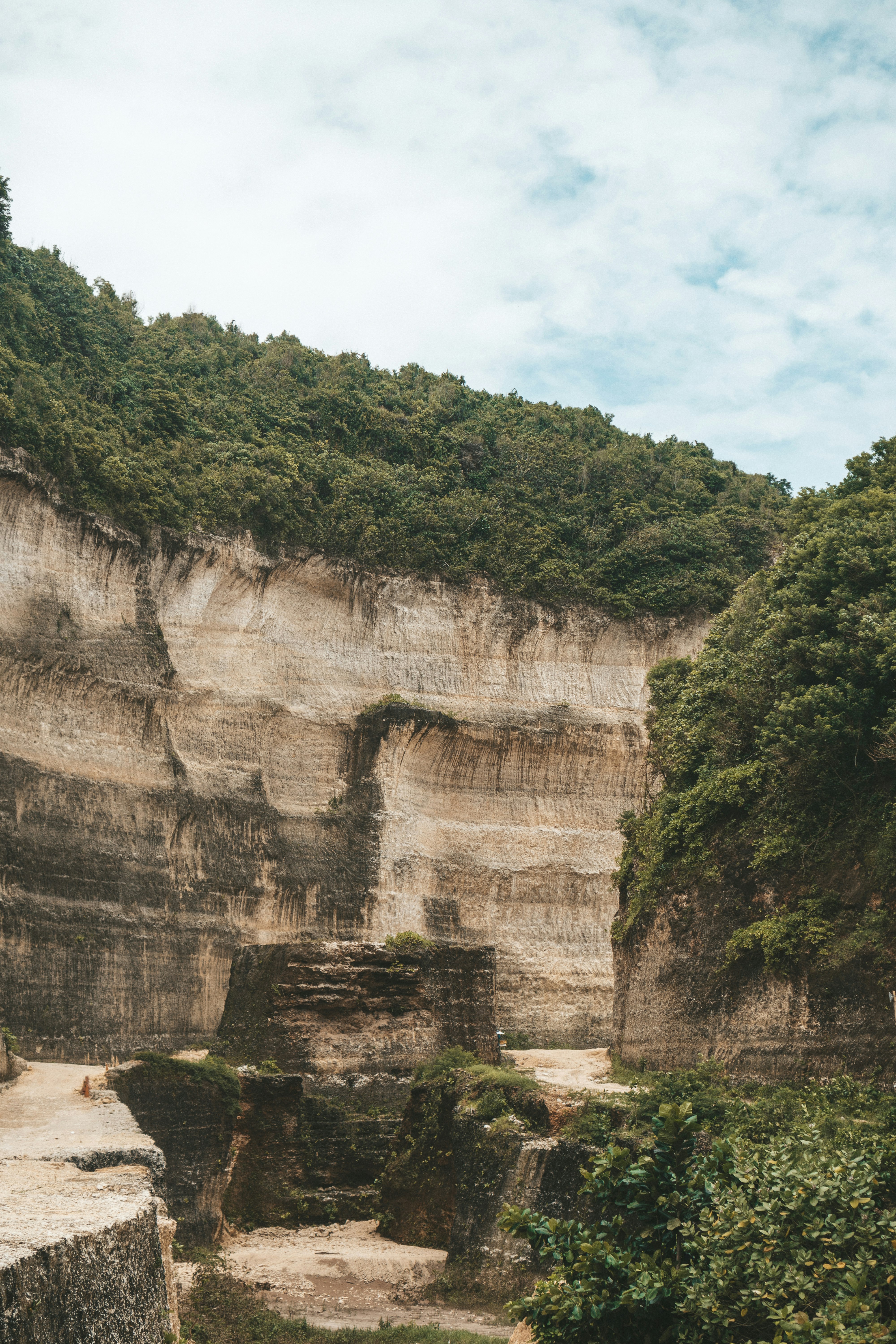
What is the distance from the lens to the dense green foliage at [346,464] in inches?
1246

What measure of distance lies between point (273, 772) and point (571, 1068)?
44.0ft

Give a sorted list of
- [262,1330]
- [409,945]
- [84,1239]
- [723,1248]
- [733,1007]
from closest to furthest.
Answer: [84,1239] → [723,1248] → [262,1330] → [733,1007] → [409,945]

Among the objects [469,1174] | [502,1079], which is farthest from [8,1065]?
[502,1079]

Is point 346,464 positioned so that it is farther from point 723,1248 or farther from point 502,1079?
point 723,1248

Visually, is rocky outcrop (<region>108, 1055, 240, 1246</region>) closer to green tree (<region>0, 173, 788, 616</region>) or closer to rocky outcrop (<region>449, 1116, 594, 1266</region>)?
rocky outcrop (<region>449, 1116, 594, 1266</region>)

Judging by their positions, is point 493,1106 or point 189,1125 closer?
point 493,1106

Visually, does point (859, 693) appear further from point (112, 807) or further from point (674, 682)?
point (112, 807)

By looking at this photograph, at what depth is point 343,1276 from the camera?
46.3 feet

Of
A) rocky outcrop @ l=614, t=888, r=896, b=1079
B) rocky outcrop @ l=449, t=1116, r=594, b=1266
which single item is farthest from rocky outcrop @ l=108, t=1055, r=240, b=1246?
rocky outcrop @ l=614, t=888, r=896, b=1079

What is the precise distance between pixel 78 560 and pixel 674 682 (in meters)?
16.1

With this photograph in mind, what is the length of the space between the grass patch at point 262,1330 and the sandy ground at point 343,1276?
320 millimetres

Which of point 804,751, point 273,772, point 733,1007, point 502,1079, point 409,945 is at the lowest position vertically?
point 502,1079

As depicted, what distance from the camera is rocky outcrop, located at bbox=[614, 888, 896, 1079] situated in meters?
13.8

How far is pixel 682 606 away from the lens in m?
37.3
